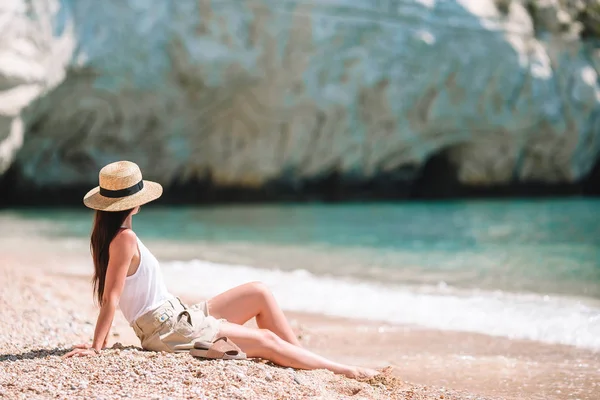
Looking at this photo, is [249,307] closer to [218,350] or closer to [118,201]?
[218,350]

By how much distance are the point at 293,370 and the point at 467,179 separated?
56.2 feet

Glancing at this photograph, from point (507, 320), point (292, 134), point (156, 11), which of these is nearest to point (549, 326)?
point (507, 320)

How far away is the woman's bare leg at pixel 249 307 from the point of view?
11.6 ft

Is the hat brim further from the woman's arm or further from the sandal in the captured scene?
the sandal

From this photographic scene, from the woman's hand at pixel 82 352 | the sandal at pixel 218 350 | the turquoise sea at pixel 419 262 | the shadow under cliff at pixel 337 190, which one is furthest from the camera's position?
the shadow under cliff at pixel 337 190

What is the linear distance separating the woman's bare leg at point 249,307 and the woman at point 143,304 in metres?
0.16

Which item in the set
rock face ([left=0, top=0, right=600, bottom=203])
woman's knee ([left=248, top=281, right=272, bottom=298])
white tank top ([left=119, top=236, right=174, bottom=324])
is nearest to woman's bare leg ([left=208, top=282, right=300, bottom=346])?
woman's knee ([left=248, top=281, right=272, bottom=298])

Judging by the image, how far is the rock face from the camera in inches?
543

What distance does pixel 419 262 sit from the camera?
28.2 feet

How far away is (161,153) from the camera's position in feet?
55.7

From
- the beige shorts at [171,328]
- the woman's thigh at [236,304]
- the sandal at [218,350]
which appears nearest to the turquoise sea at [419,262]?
the woman's thigh at [236,304]

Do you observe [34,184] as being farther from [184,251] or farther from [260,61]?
[184,251]

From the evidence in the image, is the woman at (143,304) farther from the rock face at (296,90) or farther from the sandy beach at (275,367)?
the rock face at (296,90)

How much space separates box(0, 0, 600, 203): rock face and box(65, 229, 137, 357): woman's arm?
10068 millimetres
